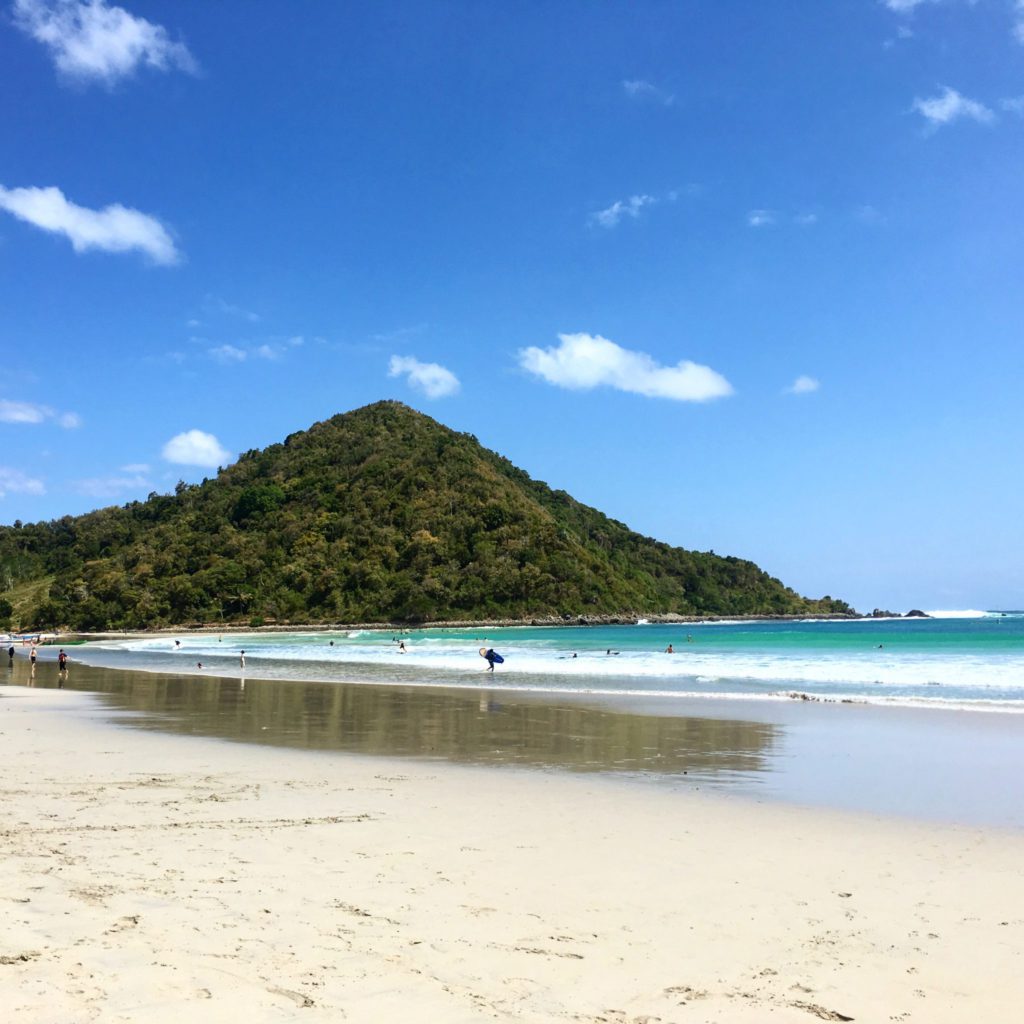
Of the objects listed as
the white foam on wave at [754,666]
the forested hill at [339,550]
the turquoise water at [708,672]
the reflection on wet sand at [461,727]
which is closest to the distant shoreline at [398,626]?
the forested hill at [339,550]

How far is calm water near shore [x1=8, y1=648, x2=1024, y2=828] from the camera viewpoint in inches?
432

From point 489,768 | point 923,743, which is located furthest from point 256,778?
point 923,743

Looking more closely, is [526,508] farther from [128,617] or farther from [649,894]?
[649,894]

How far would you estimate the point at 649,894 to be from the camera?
641 cm

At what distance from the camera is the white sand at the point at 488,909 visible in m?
4.45

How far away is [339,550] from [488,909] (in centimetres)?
12338

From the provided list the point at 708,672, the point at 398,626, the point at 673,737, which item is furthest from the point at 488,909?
the point at 398,626

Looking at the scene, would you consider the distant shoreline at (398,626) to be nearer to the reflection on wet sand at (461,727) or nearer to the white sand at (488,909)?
the reflection on wet sand at (461,727)

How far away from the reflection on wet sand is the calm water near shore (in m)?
0.04

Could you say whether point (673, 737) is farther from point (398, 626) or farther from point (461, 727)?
point (398, 626)

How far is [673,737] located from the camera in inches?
621

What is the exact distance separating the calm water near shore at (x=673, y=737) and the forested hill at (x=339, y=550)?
313ft

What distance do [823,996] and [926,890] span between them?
8.41ft

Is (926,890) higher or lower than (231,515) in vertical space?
lower
